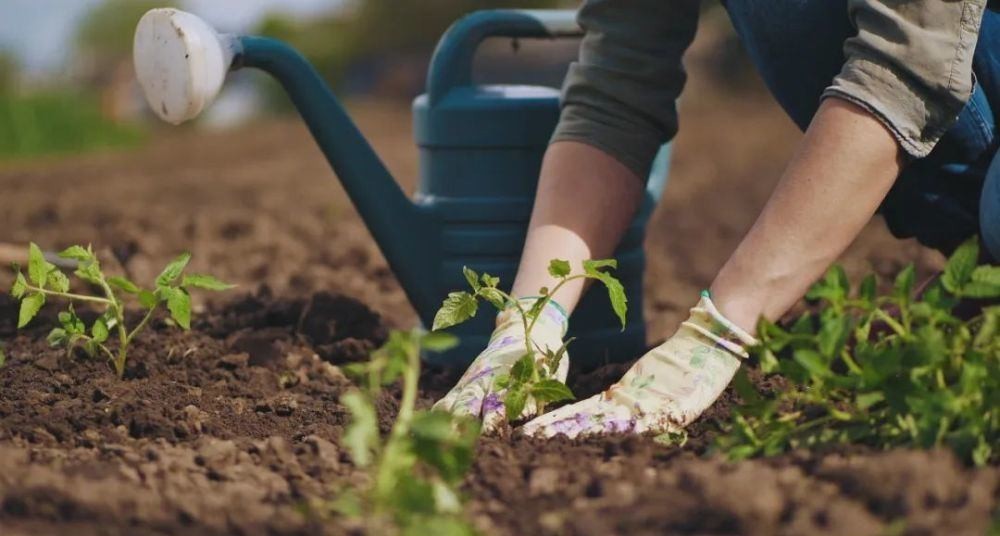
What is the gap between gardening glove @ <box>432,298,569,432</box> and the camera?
1647 millimetres

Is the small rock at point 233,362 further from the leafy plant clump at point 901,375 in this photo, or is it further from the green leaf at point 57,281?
the leafy plant clump at point 901,375

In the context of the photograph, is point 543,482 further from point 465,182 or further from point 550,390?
point 465,182

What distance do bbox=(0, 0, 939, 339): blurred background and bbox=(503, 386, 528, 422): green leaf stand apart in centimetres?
99

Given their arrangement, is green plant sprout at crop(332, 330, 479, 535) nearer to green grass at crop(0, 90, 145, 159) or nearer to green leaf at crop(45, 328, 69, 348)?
green leaf at crop(45, 328, 69, 348)

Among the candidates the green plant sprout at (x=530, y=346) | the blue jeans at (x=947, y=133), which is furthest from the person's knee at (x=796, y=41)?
the green plant sprout at (x=530, y=346)

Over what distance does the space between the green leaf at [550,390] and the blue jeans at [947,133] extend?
66cm

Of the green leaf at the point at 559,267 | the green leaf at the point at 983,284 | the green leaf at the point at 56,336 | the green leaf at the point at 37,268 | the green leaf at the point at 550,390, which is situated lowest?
the green leaf at the point at 56,336

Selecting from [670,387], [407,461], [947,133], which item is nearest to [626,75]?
[947,133]

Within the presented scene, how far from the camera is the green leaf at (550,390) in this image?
5.35 feet

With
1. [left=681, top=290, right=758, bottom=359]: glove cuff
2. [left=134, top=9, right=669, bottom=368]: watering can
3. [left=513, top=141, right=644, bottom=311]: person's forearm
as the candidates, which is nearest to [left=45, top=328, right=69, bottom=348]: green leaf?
[left=134, top=9, right=669, bottom=368]: watering can

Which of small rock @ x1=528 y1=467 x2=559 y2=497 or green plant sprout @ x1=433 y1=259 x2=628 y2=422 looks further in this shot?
green plant sprout @ x1=433 y1=259 x2=628 y2=422

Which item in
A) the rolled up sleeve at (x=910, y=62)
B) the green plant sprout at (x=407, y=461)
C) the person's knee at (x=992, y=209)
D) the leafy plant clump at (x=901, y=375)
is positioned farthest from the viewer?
the person's knee at (x=992, y=209)

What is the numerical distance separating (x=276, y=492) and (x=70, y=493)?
0.73 ft

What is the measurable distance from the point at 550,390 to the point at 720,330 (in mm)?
235
